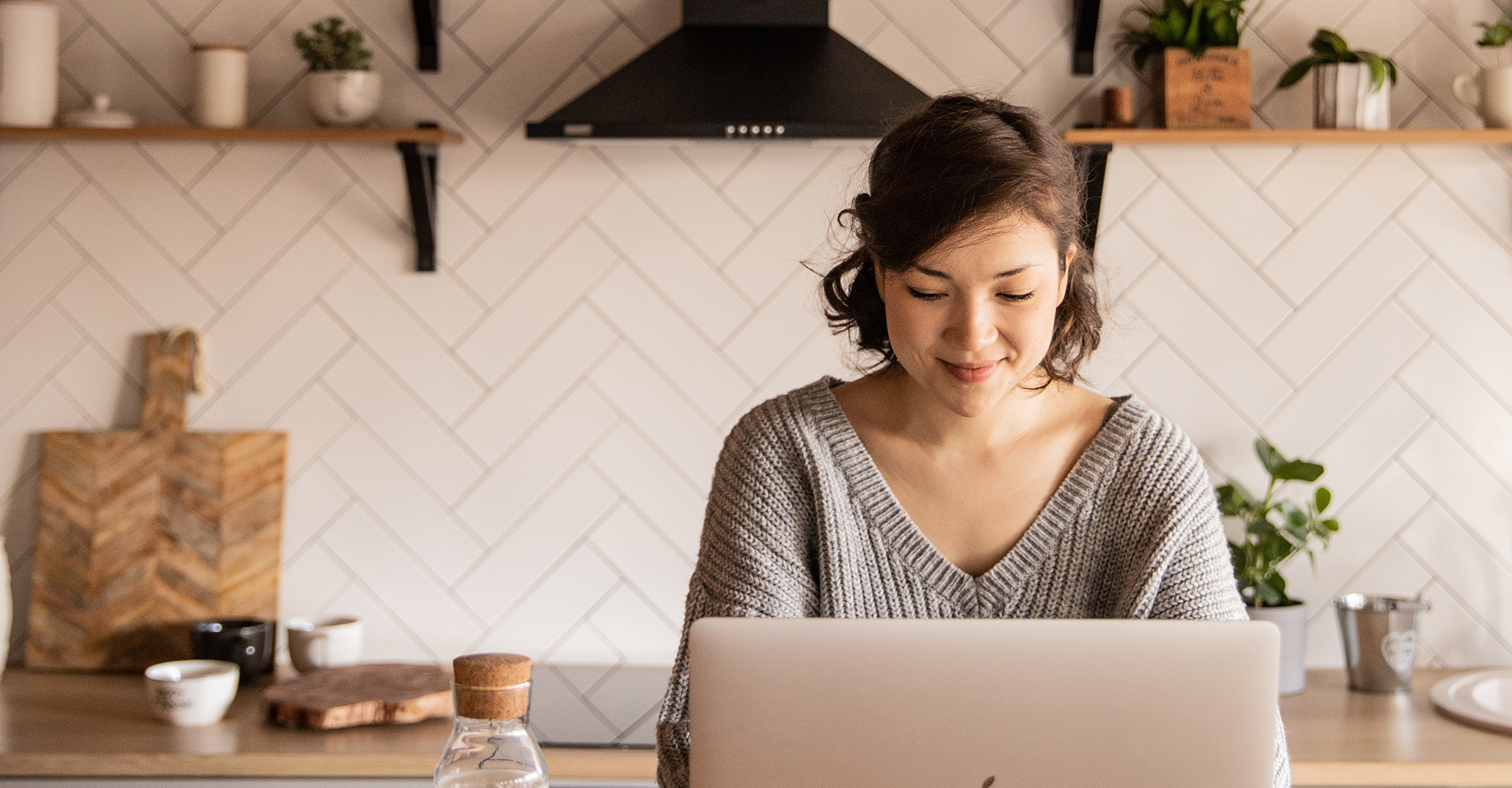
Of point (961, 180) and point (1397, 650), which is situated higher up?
point (961, 180)

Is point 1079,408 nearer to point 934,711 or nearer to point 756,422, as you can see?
point 756,422

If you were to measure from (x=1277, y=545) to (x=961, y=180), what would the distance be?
1.23 meters

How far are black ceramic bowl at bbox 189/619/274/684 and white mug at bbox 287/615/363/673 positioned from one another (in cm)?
4

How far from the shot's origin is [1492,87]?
1.96 meters

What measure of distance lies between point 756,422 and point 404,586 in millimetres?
1163

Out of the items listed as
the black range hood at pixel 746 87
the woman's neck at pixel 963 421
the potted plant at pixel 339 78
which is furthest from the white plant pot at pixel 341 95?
the woman's neck at pixel 963 421

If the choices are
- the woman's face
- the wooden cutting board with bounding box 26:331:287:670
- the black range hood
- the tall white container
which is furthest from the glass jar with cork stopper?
the tall white container

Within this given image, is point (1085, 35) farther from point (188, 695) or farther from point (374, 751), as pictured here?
point (188, 695)

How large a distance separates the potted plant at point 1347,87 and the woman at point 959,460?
3.52 feet

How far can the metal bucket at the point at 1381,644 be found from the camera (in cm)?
190

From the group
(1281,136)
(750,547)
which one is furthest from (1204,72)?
(750,547)

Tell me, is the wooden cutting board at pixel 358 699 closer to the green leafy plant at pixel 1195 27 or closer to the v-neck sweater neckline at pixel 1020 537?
A: the v-neck sweater neckline at pixel 1020 537

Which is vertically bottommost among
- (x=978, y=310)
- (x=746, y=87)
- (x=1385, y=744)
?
(x=1385, y=744)

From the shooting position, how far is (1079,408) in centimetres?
121
